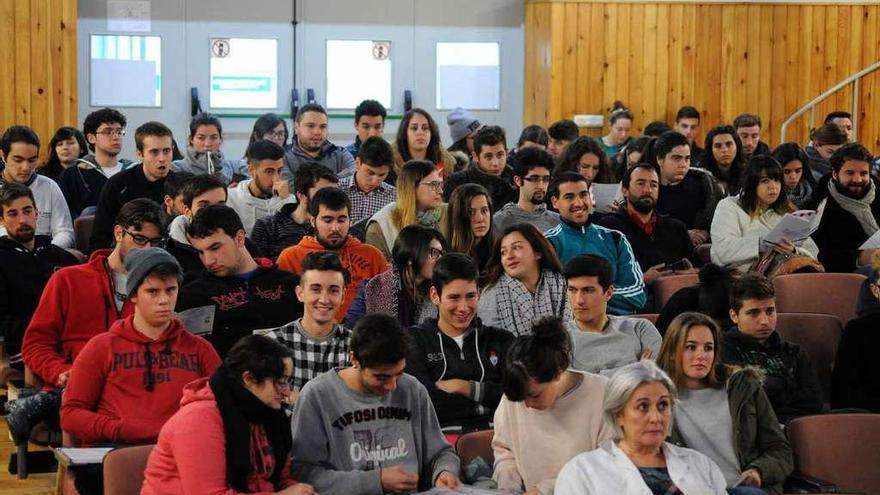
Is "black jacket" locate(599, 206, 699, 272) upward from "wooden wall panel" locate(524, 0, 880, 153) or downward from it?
downward

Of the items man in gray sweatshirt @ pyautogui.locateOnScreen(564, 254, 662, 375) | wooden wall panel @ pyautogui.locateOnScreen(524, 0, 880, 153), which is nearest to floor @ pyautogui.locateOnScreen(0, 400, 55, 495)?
man in gray sweatshirt @ pyautogui.locateOnScreen(564, 254, 662, 375)

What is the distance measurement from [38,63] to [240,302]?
17.5 feet

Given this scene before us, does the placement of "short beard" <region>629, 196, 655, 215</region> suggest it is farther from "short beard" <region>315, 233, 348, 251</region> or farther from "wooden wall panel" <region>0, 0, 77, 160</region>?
"wooden wall panel" <region>0, 0, 77, 160</region>

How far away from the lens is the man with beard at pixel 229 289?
503 centimetres

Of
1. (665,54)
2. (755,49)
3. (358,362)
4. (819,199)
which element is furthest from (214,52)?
(358,362)

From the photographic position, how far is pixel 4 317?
5594 mm

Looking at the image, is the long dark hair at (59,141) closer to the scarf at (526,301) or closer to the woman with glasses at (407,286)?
the woman with glasses at (407,286)

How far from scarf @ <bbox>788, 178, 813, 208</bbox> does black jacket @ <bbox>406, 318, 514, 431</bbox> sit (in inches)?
129

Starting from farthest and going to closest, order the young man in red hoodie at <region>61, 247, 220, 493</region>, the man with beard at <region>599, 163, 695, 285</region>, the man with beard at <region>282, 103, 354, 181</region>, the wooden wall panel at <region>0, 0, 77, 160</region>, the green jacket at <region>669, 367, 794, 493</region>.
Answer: the wooden wall panel at <region>0, 0, 77, 160</region> < the man with beard at <region>282, 103, 354, 181</region> < the man with beard at <region>599, 163, 695, 285</region> < the young man in red hoodie at <region>61, 247, 220, 493</region> < the green jacket at <region>669, 367, 794, 493</region>

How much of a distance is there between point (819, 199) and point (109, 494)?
475cm

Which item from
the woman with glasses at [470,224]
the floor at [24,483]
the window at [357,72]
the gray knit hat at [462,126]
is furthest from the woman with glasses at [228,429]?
the window at [357,72]

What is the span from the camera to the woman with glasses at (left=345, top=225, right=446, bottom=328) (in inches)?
205

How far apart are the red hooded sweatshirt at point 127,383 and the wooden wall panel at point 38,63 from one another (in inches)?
217

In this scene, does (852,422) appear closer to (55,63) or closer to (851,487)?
(851,487)
